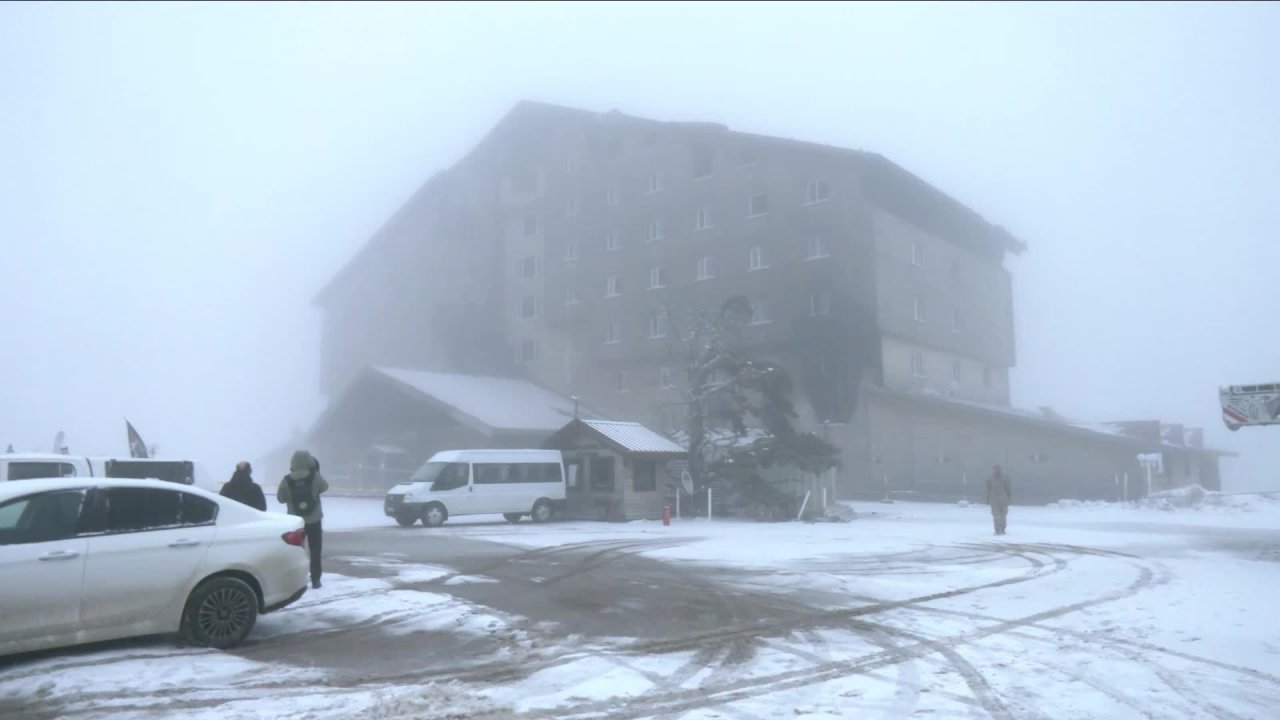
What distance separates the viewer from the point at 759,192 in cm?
4328

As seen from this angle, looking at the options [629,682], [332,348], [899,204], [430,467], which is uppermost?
[899,204]

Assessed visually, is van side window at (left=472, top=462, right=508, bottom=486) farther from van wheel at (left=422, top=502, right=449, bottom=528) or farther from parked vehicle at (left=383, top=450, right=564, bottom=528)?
van wheel at (left=422, top=502, right=449, bottom=528)

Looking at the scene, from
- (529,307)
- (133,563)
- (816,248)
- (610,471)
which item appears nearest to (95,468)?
(133,563)

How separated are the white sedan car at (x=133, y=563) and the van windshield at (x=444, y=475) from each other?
18.3m

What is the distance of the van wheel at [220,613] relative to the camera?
28.2 feet

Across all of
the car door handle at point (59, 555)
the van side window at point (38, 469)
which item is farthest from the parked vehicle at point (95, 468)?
the car door handle at point (59, 555)

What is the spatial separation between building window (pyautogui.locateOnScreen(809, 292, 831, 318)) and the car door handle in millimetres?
35361

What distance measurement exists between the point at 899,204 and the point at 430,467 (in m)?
24.6

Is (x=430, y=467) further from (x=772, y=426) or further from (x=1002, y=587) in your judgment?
(x=1002, y=587)

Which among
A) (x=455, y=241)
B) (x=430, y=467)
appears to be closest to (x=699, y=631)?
(x=430, y=467)

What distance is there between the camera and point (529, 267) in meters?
52.3

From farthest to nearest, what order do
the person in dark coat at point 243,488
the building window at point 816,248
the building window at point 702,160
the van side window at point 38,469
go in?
the building window at point 702,160, the building window at point 816,248, the van side window at point 38,469, the person in dark coat at point 243,488

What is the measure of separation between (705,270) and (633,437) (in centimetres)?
1525

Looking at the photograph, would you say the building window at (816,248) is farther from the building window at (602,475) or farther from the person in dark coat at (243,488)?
the person in dark coat at (243,488)
